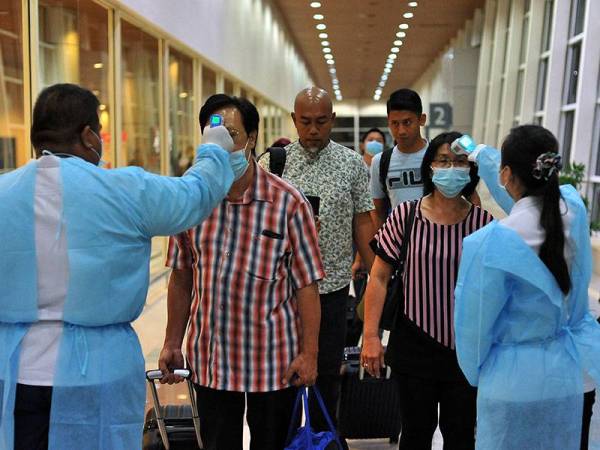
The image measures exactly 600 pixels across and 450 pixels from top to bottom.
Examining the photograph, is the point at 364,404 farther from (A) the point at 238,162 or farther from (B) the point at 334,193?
(A) the point at 238,162

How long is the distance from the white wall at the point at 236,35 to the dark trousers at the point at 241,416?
5.08 meters

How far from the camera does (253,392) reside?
2307 millimetres

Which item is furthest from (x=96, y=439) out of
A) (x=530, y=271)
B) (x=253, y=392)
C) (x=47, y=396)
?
(x=530, y=271)

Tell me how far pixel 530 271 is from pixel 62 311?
4.20 feet

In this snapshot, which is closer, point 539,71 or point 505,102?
point 539,71

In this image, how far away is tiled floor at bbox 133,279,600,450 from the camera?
3.69 m

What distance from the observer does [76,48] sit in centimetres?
609

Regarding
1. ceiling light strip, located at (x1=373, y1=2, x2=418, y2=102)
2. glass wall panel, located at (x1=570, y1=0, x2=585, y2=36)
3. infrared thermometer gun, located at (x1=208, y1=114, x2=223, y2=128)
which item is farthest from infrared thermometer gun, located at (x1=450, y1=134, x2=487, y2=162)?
ceiling light strip, located at (x1=373, y1=2, x2=418, y2=102)

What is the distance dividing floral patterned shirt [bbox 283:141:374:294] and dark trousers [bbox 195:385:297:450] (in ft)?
2.92

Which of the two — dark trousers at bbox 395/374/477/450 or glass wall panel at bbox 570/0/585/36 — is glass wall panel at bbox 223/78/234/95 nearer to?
glass wall panel at bbox 570/0/585/36

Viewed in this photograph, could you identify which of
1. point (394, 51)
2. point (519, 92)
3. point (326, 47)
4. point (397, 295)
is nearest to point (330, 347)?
point (397, 295)

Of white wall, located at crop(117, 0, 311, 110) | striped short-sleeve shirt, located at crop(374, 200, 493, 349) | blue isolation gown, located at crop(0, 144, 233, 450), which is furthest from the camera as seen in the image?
white wall, located at crop(117, 0, 311, 110)

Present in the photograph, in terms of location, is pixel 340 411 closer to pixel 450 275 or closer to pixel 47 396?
pixel 450 275

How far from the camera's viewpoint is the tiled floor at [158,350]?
3688 millimetres
